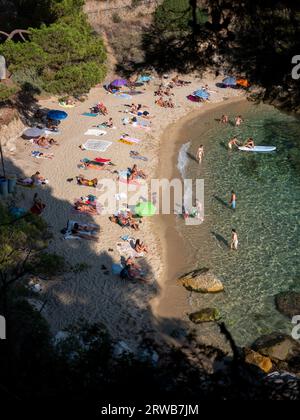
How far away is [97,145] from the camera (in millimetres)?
28641

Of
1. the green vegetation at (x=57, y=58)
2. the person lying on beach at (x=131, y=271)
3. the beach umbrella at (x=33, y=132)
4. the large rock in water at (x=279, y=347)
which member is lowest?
the large rock in water at (x=279, y=347)

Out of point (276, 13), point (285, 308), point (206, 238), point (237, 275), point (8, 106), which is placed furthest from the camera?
point (8, 106)

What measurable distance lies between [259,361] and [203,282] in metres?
3.99

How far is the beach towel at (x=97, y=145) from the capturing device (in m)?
28.2

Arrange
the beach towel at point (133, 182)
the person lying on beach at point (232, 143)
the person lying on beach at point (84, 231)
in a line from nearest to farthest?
the person lying on beach at point (84, 231), the beach towel at point (133, 182), the person lying on beach at point (232, 143)

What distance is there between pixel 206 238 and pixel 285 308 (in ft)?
17.0

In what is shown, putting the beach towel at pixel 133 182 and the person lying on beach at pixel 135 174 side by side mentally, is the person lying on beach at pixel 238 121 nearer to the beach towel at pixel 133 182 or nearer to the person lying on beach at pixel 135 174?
the person lying on beach at pixel 135 174

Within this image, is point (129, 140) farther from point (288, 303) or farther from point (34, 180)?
point (288, 303)

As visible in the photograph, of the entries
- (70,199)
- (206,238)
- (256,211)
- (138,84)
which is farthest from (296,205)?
(138,84)

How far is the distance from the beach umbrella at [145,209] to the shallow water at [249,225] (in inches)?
59.5

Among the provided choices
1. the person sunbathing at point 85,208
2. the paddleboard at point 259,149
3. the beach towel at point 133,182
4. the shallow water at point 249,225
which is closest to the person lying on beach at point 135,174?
the beach towel at point 133,182

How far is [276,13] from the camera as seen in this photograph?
786 cm

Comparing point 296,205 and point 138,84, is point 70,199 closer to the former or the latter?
point 296,205
